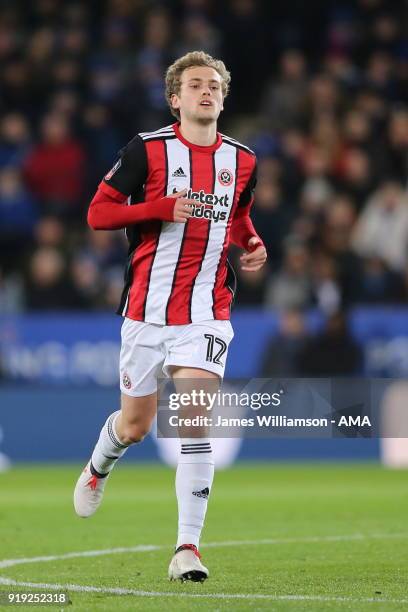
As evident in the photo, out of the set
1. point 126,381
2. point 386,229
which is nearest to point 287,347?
point 386,229

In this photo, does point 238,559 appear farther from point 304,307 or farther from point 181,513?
point 304,307

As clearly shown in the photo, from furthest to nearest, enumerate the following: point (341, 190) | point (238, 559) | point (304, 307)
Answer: point (341, 190) → point (304, 307) → point (238, 559)

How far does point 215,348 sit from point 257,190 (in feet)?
32.9

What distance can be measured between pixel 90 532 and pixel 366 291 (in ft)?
24.6

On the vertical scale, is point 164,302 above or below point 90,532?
above

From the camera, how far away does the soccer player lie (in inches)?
261

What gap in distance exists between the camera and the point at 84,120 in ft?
59.3

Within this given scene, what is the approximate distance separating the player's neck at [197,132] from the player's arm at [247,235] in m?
0.33

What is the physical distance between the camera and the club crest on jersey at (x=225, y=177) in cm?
685

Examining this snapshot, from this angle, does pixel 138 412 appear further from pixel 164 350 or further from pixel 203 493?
pixel 203 493

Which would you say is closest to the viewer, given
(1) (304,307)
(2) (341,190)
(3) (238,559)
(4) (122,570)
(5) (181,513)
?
(5) (181,513)

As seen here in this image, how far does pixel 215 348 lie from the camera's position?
6621mm

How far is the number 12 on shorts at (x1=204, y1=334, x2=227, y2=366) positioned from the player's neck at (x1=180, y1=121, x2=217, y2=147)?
3.08ft

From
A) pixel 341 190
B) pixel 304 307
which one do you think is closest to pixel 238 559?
pixel 304 307
